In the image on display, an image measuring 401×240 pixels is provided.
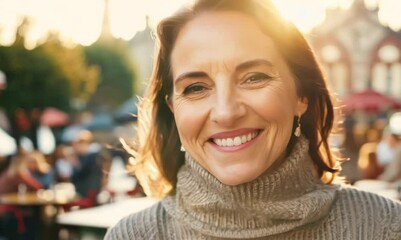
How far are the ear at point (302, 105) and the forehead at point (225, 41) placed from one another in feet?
0.52

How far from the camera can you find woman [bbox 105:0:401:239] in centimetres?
160

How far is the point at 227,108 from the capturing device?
5.16 ft

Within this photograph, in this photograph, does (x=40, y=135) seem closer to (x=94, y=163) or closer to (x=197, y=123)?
(x=94, y=163)

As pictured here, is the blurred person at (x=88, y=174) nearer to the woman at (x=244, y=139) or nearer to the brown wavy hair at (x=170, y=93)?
the brown wavy hair at (x=170, y=93)

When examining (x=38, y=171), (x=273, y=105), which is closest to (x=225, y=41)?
(x=273, y=105)

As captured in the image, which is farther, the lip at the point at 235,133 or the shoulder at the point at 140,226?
the shoulder at the point at 140,226

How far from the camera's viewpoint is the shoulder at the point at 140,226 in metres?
1.80

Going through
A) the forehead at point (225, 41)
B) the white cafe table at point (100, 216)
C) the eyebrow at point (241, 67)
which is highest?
the forehead at point (225, 41)

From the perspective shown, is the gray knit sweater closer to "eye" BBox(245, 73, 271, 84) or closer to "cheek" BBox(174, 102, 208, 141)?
"cheek" BBox(174, 102, 208, 141)

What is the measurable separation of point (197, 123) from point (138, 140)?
56cm

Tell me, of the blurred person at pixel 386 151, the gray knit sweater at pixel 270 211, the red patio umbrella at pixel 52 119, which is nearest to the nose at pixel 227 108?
the gray knit sweater at pixel 270 211

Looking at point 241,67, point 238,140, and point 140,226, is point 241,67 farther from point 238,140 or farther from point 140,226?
point 140,226

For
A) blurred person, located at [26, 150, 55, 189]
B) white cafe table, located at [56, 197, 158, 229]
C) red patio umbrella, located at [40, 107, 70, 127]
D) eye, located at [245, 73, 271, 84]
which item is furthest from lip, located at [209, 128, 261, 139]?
red patio umbrella, located at [40, 107, 70, 127]

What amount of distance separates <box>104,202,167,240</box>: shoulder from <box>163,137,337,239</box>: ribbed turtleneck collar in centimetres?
7
